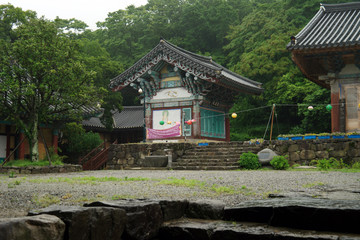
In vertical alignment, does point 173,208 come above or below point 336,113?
below

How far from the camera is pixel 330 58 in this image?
15516mm

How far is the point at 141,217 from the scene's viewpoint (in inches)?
148

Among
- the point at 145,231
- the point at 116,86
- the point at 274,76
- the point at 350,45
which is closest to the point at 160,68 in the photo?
the point at 116,86

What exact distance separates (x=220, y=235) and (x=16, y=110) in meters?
14.3

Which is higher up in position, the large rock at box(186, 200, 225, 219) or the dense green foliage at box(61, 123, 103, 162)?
the dense green foliage at box(61, 123, 103, 162)

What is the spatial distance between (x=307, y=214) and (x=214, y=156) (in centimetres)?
1337

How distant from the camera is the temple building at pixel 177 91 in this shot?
74.0 feet

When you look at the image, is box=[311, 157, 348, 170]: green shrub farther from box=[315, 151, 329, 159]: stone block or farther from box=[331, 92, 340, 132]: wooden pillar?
box=[331, 92, 340, 132]: wooden pillar

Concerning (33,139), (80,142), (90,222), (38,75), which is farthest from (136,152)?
(90,222)

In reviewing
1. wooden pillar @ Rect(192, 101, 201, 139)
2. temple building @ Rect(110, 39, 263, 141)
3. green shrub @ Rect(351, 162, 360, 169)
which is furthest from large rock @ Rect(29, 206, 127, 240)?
wooden pillar @ Rect(192, 101, 201, 139)

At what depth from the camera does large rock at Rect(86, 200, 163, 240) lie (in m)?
3.63

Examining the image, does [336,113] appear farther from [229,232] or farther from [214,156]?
[229,232]

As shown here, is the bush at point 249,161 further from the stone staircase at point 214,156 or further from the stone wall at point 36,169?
the stone wall at point 36,169

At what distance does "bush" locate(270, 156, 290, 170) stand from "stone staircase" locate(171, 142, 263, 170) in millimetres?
1551
